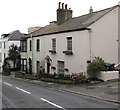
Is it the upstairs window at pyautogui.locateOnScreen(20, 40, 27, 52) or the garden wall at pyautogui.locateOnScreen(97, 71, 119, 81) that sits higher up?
the upstairs window at pyautogui.locateOnScreen(20, 40, 27, 52)

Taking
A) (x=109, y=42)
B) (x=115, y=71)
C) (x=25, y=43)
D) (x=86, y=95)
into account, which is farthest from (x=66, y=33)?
(x=25, y=43)

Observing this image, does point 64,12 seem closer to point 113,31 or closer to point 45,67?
point 45,67

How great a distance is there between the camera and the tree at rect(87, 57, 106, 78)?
2241 centimetres

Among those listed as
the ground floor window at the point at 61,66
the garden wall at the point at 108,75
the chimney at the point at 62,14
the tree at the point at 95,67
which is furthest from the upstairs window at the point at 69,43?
the chimney at the point at 62,14

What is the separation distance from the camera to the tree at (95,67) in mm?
22411

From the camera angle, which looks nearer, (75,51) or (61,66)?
(75,51)

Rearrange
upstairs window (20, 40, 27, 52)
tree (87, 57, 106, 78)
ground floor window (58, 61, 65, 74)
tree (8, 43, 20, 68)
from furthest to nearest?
tree (8, 43, 20, 68) < upstairs window (20, 40, 27, 52) < ground floor window (58, 61, 65, 74) < tree (87, 57, 106, 78)

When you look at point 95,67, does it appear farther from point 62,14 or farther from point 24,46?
point 24,46

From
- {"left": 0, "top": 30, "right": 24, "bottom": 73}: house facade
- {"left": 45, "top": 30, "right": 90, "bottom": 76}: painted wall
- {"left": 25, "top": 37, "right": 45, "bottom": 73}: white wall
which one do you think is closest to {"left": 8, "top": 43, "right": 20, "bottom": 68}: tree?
{"left": 25, "top": 37, "right": 45, "bottom": 73}: white wall

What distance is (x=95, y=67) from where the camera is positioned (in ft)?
73.0

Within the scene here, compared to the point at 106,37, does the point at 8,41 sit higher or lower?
higher

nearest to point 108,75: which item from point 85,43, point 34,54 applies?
point 85,43

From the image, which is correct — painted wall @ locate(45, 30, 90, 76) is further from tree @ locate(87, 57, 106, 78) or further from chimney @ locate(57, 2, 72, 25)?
chimney @ locate(57, 2, 72, 25)

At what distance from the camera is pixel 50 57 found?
31.2 meters
